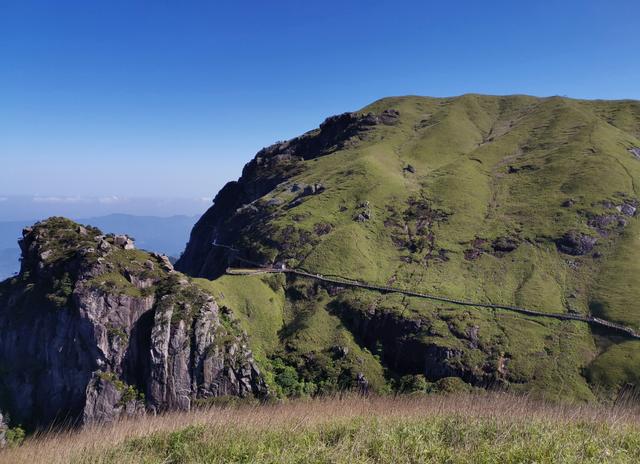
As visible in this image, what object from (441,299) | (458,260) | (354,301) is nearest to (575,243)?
(458,260)

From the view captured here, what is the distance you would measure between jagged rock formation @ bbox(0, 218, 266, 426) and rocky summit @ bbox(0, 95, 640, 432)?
301 mm

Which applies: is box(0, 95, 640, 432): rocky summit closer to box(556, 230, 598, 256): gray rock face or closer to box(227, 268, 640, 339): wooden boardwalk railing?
box(556, 230, 598, 256): gray rock face

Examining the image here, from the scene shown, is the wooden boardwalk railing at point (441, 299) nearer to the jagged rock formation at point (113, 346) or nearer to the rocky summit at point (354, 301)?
the rocky summit at point (354, 301)

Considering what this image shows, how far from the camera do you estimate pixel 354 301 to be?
95875mm

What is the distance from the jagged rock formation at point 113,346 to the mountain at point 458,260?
47.2 ft

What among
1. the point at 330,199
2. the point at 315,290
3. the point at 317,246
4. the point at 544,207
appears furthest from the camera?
→ the point at 330,199

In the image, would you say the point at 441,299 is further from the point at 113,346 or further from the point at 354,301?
the point at 113,346

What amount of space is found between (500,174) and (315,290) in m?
93.3

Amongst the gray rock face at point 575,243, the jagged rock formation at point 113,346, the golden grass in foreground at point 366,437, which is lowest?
the jagged rock formation at point 113,346

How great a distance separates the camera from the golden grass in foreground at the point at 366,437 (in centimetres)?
1084

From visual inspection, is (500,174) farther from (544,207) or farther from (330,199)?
(330,199)

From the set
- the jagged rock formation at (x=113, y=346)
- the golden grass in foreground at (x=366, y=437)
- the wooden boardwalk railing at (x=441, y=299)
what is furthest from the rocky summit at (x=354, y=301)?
the golden grass in foreground at (x=366, y=437)

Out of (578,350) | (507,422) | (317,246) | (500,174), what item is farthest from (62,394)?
(500,174)

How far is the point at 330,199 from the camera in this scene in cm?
13775
